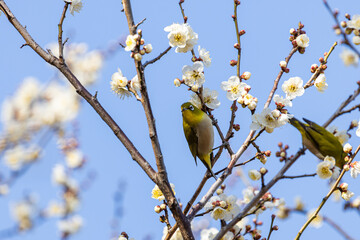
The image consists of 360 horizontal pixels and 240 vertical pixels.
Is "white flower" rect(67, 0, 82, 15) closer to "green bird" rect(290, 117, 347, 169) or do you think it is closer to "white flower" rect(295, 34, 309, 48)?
"white flower" rect(295, 34, 309, 48)

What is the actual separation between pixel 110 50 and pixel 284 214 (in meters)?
4.31

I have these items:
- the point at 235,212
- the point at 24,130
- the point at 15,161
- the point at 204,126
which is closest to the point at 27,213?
the point at 15,161

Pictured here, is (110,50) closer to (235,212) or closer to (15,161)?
(15,161)

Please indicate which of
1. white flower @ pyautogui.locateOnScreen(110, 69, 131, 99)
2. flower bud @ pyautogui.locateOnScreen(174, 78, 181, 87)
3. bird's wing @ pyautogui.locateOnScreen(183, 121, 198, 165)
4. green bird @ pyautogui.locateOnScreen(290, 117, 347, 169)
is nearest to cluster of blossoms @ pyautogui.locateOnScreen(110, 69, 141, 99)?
white flower @ pyautogui.locateOnScreen(110, 69, 131, 99)

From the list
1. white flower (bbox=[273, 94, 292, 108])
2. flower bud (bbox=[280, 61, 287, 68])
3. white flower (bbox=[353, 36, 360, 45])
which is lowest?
white flower (bbox=[273, 94, 292, 108])

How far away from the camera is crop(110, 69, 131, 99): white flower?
300 centimetres

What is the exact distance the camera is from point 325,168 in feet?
10.3

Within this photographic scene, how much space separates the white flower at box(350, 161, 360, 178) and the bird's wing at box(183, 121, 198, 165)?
1.92 metres

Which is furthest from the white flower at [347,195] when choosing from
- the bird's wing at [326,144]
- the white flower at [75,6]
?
the white flower at [75,6]

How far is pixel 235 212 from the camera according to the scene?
3.32 m

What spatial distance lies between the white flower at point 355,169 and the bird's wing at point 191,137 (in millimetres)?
1922

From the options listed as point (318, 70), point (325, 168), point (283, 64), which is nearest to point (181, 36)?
point (283, 64)

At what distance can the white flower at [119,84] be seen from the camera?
300 centimetres

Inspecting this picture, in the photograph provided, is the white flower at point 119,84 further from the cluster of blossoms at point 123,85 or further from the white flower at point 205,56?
the white flower at point 205,56
